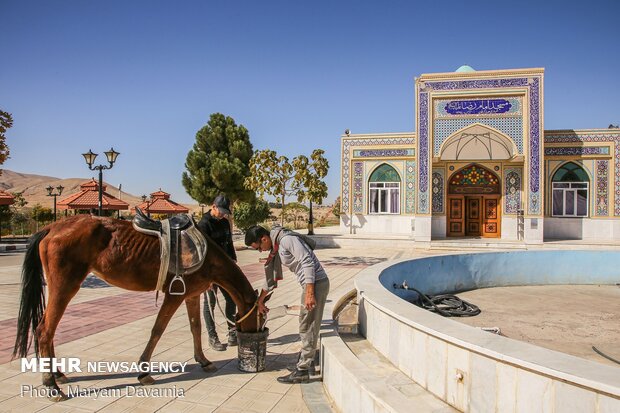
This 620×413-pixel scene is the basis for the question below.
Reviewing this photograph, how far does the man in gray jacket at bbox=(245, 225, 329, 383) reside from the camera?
3.81m

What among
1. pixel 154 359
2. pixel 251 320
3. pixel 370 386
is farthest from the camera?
pixel 154 359

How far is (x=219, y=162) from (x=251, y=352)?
20.3 meters

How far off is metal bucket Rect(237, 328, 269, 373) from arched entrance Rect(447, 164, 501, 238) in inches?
744

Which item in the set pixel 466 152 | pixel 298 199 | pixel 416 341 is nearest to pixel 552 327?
pixel 416 341

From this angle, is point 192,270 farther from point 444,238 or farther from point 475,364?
point 444,238

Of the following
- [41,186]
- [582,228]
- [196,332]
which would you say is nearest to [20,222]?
[196,332]

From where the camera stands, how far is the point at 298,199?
19234 mm

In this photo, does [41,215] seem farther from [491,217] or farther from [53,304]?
[53,304]

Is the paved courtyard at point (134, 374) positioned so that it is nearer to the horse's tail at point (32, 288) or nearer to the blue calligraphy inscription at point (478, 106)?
the horse's tail at point (32, 288)

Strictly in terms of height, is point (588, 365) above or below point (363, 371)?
above

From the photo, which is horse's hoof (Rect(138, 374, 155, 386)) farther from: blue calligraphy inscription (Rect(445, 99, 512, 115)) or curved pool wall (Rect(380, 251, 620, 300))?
blue calligraphy inscription (Rect(445, 99, 512, 115))

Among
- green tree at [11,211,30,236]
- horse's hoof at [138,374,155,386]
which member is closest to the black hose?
horse's hoof at [138,374,155,386]

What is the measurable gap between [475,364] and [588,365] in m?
0.62

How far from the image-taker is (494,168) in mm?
20703
